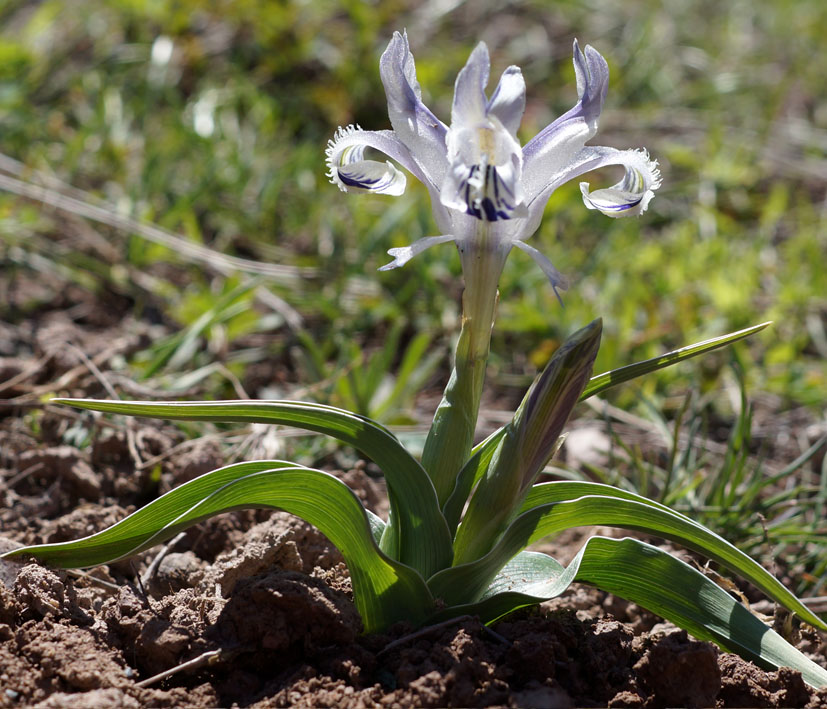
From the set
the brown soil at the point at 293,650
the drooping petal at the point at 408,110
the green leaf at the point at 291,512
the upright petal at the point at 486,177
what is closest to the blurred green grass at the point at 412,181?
the brown soil at the point at 293,650

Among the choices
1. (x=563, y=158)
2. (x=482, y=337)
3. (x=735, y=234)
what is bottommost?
(x=482, y=337)

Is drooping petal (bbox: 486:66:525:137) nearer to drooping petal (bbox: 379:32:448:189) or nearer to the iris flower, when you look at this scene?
the iris flower

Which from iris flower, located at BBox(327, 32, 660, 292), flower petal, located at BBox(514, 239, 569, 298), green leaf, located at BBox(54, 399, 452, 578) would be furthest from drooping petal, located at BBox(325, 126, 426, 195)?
green leaf, located at BBox(54, 399, 452, 578)

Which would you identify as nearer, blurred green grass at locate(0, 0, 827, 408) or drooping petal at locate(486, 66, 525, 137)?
drooping petal at locate(486, 66, 525, 137)

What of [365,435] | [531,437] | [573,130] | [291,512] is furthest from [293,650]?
[573,130]

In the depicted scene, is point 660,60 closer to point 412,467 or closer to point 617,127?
point 617,127

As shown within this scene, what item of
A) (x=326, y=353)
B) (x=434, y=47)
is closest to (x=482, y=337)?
(x=326, y=353)

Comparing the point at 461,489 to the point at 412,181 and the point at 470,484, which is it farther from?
the point at 412,181
